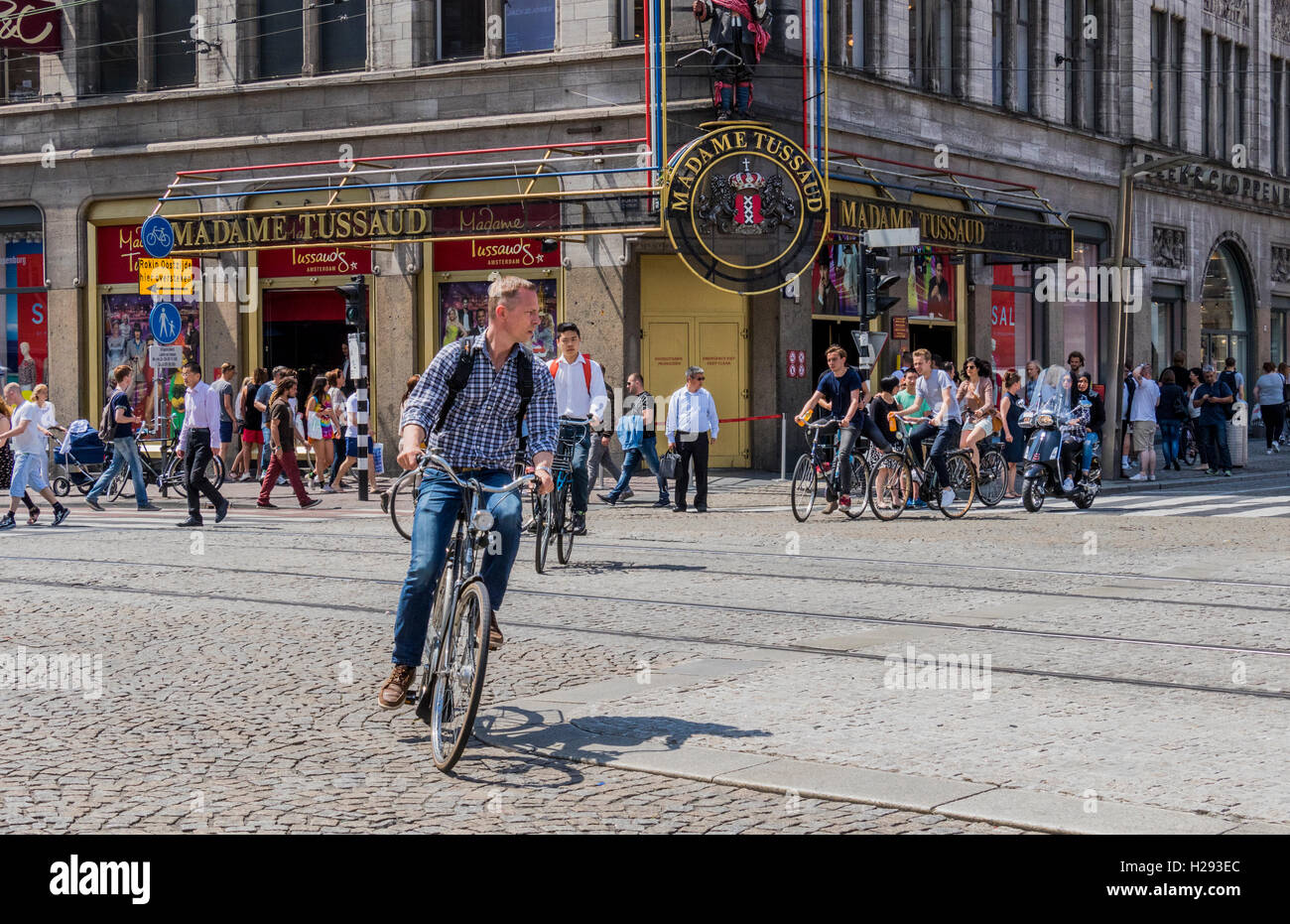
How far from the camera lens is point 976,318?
29656 millimetres

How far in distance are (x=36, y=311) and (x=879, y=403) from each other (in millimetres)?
17437

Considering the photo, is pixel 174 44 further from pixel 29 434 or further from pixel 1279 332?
pixel 1279 332

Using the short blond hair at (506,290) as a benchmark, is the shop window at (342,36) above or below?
above

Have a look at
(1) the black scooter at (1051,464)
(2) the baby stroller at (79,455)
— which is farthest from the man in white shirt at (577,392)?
(2) the baby stroller at (79,455)

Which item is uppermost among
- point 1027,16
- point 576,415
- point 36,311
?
point 1027,16

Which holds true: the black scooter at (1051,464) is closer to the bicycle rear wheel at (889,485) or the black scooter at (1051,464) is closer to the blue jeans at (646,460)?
the bicycle rear wheel at (889,485)

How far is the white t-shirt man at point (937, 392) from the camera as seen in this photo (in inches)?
726

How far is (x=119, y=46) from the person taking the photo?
28359 millimetres

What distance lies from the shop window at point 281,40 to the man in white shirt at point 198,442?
1080cm

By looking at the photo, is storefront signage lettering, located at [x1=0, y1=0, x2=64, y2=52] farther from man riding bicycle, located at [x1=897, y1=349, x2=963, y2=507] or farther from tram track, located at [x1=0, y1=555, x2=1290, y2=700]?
tram track, located at [x1=0, y1=555, x2=1290, y2=700]

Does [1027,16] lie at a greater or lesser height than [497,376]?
greater

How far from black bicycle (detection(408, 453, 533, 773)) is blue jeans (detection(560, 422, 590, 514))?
23.3 feet
